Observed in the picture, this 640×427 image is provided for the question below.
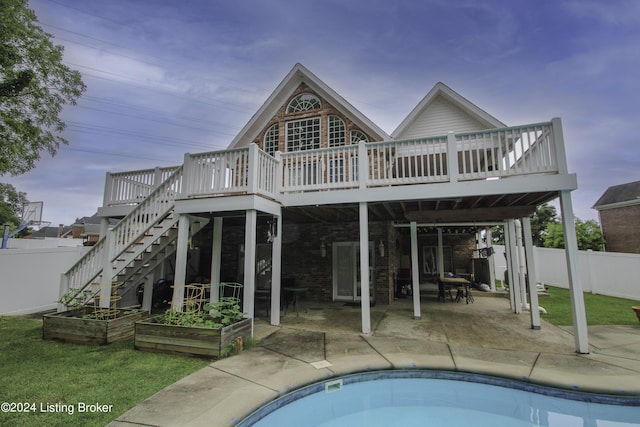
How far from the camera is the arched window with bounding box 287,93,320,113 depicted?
11.2 metres

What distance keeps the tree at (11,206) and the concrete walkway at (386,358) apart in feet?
114

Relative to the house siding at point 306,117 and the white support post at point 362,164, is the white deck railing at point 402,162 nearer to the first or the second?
the white support post at point 362,164

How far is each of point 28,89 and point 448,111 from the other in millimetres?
12861

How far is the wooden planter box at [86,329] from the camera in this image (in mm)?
Answer: 5504

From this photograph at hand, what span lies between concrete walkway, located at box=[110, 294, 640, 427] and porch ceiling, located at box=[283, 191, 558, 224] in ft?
8.70

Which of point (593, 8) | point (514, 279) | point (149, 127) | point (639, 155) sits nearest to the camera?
point (593, 8)

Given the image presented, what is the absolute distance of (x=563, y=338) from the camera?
616cm

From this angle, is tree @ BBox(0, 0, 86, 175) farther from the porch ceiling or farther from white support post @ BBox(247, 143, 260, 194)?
the porch ceiling

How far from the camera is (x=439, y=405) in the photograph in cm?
400

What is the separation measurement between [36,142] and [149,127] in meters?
9.86

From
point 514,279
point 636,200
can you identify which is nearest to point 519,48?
point 514,279

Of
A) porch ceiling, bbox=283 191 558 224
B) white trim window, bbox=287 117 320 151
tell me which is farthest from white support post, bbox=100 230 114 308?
white trim window, bbox=287 117 320 151

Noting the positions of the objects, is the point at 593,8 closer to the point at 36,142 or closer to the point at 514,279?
the point at 514,279

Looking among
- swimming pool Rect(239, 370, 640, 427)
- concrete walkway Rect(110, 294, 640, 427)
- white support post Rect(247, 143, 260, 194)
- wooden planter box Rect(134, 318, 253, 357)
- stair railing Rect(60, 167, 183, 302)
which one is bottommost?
swimming pool Rect(239, 370, 640, 427)
